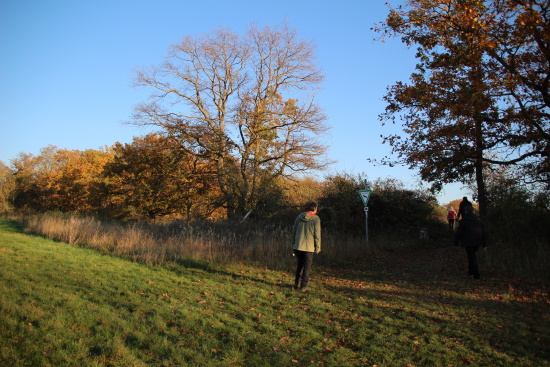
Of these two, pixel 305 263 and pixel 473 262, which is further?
pixel 473 262

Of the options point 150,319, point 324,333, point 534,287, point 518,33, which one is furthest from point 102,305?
point 518,33

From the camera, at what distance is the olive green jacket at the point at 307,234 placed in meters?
7.97

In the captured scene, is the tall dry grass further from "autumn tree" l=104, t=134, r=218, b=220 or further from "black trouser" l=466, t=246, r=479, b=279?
"autumn tree" l=104, t=134, r=218, b=220

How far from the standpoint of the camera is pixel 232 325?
5684 millimetres

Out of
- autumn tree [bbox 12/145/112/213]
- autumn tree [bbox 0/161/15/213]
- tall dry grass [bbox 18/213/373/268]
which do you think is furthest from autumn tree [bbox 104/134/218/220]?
autumn tree [bbox 0/161/15/213]

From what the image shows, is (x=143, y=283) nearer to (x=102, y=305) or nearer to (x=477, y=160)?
(x=102, y=305)

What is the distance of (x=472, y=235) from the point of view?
954 centimetres

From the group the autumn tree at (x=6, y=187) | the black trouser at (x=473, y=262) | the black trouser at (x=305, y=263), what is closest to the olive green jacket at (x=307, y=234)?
the black trouser at (x=305, y=263)

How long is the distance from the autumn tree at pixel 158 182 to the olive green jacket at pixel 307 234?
65.9 feet

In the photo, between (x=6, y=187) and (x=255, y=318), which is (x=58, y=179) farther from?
(x=255, y=318)

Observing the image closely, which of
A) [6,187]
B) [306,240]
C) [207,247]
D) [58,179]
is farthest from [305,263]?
[6,187]

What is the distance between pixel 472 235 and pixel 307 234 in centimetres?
448

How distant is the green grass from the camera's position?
→ 4.53m

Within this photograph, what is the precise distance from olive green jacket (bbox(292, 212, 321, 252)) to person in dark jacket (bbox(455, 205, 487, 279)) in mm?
3886
